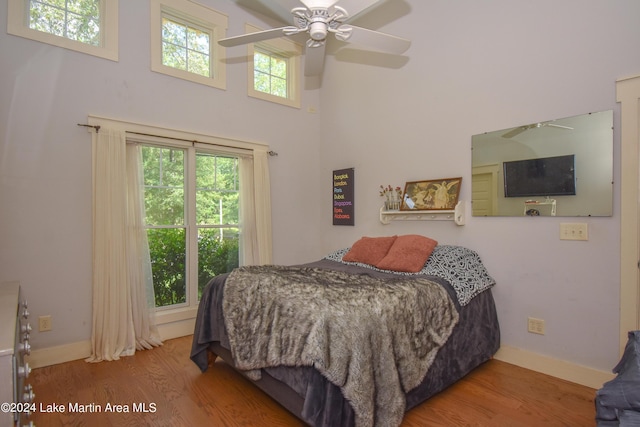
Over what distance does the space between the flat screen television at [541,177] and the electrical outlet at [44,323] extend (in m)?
3.97

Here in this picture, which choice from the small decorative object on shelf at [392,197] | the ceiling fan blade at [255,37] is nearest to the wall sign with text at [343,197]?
the small decorative object on shelf at [392,197]

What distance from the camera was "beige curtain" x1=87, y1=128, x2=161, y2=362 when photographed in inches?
113

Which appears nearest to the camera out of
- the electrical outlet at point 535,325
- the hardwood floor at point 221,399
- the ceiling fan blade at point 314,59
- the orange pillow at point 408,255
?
the hardwood floor at point 221,399

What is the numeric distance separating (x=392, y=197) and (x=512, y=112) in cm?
135

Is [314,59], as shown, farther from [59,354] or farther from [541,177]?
[59,354]

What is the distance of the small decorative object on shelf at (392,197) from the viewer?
3510mm

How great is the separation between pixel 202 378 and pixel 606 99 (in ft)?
11.6

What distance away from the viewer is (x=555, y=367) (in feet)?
8.11

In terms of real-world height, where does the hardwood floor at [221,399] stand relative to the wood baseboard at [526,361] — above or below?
below

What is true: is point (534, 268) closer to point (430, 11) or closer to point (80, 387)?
point (430, 11)

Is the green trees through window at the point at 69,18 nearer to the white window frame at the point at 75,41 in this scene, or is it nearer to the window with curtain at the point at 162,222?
the white window frame at the point at 75,41

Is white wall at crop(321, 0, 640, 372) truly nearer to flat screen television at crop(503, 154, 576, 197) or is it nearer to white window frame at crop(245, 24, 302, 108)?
flat screen television at crop(503, 154, 576, 197)

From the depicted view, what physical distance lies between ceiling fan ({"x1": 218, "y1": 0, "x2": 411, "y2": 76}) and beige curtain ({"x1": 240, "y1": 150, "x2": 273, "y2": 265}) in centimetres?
146

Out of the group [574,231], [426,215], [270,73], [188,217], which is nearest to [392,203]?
[426,215]
